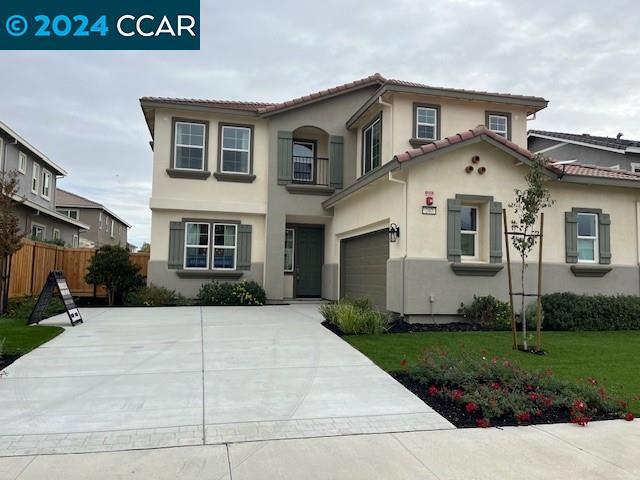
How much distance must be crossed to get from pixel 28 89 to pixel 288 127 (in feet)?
26.7

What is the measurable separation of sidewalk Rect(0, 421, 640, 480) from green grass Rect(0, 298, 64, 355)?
4664mm

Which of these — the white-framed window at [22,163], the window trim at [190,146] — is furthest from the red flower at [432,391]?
the white-framed window at [22,163]

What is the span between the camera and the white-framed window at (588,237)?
1216 centimetres

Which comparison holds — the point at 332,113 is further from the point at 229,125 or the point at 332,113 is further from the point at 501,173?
the point at 501,173

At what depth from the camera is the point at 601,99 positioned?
19344mm

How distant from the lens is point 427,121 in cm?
1386

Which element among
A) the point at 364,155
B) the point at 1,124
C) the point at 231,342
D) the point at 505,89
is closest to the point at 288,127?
the point at 364,155

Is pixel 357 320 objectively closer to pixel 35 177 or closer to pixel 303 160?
pixel 303 160

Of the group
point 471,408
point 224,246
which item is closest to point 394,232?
point 471,408

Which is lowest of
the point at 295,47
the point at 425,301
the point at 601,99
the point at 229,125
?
the point at 425,301

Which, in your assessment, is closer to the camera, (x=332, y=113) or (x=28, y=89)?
(x=28, y=89)

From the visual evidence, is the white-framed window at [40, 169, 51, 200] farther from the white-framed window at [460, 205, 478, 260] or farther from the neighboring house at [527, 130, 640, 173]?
the neighboring house at [527, 130, 640, 173]

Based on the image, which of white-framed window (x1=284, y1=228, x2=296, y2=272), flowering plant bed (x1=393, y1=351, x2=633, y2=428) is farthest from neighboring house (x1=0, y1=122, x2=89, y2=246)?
flowering plant bed (x1=393, y1=351, x2=633, y2=428)

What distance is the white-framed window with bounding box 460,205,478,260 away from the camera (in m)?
11.2
